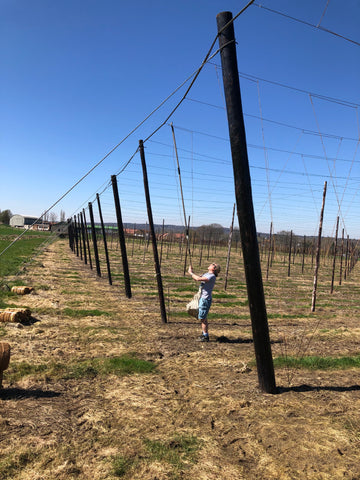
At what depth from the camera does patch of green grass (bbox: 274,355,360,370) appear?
5812 mm

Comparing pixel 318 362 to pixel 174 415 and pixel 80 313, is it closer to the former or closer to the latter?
pixel 174 415

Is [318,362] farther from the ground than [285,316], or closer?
farther from the ground

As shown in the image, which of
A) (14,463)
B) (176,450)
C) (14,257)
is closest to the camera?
(14,463)

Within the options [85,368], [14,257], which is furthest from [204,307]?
[14,257]

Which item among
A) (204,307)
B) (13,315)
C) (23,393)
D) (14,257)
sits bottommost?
(23,393)

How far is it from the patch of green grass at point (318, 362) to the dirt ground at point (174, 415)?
26cm

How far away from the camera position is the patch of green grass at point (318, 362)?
5.81 meters

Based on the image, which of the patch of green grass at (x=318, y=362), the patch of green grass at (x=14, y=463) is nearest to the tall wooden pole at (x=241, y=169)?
the patch of green grass at (x=318, y=362)

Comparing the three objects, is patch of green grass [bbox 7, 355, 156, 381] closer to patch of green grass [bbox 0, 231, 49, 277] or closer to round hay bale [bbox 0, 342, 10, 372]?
round hay bale [bbox 0, 342, 10, 372]

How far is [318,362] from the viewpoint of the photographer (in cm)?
596

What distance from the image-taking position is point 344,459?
3125 mm

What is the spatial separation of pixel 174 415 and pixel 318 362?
3294 millimetres

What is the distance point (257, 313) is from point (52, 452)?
9.15 feet

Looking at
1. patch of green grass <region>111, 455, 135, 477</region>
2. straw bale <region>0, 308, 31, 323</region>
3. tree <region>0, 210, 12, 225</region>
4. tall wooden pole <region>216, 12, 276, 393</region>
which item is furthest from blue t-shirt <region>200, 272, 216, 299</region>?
tree <region>0, 210, 12, 225</region>
